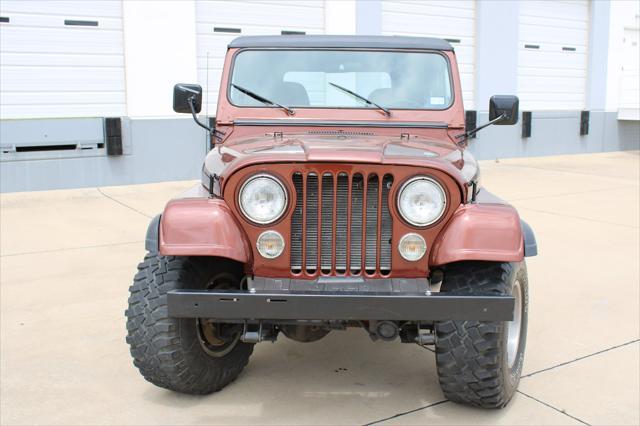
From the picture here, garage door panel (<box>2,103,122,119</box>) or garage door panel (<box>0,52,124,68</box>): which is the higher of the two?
garage door panel (<box>0,52,124,68</box>)

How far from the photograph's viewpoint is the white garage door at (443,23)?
12812mm

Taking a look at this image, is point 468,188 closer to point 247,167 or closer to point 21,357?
point 247,167

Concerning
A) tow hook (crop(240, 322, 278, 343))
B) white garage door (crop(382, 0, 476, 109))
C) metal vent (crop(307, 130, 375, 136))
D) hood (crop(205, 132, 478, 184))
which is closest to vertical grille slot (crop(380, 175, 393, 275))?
hood (crop(205, 132, 478, 184))

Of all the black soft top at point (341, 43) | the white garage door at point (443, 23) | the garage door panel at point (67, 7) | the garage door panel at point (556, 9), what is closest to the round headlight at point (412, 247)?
the black soft top at point (341, 43)

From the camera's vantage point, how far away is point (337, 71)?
411 centimetres

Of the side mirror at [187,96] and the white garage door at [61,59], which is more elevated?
the white garage door at [61,59]

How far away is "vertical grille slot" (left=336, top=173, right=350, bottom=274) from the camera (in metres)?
2.92

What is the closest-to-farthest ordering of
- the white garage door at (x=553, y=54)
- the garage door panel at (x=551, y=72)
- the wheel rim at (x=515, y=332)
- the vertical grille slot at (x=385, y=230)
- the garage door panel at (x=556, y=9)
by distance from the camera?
the vertical grille slot at (x=385, y=230)
the wheel rim at (x=515, y=332)
the garage door panel at (x=556, y=9)
the white garage door at (x=553, y=54)
the garage door panel at (x=551, y=72)

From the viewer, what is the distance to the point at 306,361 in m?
3.79

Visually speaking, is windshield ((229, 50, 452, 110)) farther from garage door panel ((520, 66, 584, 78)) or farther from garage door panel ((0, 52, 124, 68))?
garage door panel ((520, 66, 584, 78))

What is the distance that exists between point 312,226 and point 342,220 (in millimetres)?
129

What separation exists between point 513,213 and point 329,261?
80 centimetres

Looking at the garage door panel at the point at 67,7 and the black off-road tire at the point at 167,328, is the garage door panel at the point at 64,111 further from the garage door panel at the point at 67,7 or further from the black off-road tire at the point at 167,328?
the black off-road tire at the point at 167,328

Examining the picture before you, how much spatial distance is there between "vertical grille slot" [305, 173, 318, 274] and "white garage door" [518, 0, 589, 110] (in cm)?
1268
